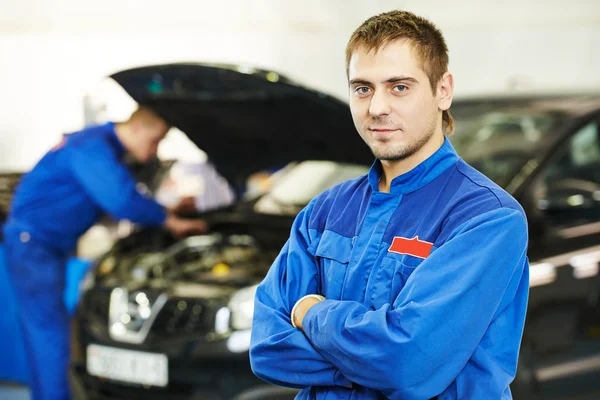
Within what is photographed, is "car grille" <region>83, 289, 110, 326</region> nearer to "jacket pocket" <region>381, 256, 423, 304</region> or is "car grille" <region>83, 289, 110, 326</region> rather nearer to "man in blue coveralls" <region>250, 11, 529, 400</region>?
"man in blue coveralls" <region>250, 11, 529, 400</region>

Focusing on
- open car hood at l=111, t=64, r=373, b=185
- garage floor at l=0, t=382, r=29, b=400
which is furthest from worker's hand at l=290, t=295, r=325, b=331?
garage floor at l=0, t=382, r=29, b=400

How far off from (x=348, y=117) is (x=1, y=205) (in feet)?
8.78

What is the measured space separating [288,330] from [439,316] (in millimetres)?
302

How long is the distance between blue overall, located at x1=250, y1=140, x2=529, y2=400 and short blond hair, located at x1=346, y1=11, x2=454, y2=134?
148 millimetres

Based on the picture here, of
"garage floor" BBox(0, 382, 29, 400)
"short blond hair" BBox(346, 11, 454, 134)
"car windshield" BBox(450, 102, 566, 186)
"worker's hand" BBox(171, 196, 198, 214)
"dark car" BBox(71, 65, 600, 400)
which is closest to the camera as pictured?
"short blond hair" BBox(346, 11, 454, 134)

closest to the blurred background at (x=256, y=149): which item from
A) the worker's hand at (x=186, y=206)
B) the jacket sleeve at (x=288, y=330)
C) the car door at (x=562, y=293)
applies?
the car door at (x=562, y=293)

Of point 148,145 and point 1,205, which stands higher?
point 148,145

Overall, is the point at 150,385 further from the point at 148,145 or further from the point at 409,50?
the point at 409,50

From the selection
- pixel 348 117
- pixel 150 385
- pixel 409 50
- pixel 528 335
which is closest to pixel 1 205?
pixel 150 385

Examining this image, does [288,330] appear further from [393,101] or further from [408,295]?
[393,101]

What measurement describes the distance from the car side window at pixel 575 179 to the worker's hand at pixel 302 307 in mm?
1751

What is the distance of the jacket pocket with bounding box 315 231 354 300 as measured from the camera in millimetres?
1529

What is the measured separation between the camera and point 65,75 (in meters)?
5.70

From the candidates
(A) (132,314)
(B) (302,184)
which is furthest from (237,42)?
(A) (132,314)
